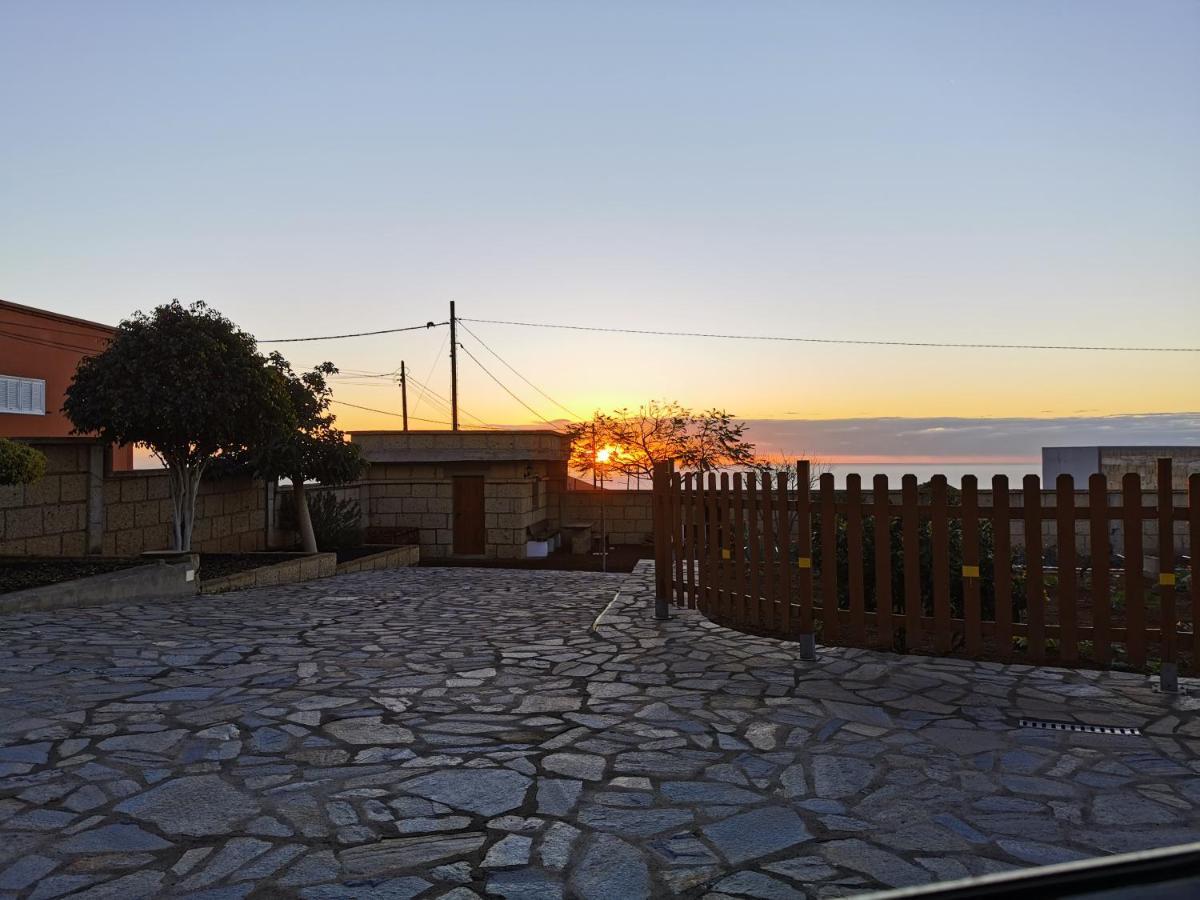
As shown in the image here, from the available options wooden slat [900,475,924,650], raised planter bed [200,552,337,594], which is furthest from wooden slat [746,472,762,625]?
→ raised planter bed [200,552,337,594]

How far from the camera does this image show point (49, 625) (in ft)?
26.5

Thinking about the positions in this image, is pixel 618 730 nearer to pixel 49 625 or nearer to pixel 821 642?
pixel 821 642

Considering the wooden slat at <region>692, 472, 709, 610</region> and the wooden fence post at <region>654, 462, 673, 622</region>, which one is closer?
the wooden slat at <region>692, 472, 709, 610</region>

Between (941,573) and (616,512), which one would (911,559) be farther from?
(616,512)

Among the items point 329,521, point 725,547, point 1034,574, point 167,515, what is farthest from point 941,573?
point 329,521

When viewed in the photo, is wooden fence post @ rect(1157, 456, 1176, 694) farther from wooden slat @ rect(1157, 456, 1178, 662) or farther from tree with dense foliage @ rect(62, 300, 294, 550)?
tree with dense foliage @ rect(62, 300, 294, 550)

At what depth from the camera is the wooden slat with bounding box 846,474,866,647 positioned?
669cm

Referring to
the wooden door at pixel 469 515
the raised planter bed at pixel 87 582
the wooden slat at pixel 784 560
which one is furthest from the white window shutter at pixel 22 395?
the wooden slat at pixel 784 560

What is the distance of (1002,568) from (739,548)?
225 centimetres

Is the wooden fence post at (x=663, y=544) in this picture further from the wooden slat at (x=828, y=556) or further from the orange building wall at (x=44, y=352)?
the orange building wall at (x=44, y=352)

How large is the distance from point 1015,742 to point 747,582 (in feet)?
12.6

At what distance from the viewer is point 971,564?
6223 millimetres

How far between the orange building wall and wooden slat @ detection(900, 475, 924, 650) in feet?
64.0

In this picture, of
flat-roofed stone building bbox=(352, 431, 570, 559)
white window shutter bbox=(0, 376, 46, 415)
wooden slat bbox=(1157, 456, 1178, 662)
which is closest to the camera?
wooden slat bbox=(1157, 456, 1178, 662)
